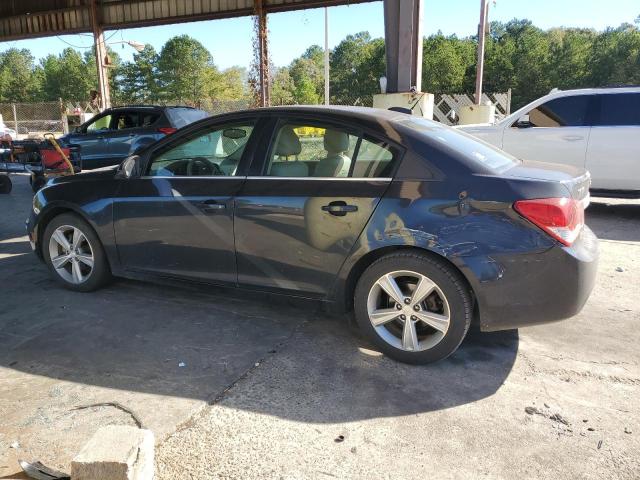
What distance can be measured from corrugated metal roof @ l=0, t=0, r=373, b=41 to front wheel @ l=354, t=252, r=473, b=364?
13297 mm

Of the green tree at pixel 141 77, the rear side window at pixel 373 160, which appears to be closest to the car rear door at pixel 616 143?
the rear side window at pixel 373 160

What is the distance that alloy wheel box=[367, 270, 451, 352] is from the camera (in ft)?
10.7

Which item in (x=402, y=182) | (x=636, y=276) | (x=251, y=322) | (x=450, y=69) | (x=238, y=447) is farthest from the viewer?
(x=450, y=69)

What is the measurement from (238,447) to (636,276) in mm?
4477

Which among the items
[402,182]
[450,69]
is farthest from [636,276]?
[450,69]

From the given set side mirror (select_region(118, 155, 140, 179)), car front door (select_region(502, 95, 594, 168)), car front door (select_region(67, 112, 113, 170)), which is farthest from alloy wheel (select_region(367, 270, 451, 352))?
car front door (select_region(67, 112, 113, 170))

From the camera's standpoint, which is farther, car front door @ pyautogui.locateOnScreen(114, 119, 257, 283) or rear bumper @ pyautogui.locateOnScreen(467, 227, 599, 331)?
car front door @ pyautogui.locateOnScreen(114, 119, 257, 283)

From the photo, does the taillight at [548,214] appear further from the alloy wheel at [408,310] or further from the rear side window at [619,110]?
the rear side window at [619,110]

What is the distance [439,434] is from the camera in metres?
2.69

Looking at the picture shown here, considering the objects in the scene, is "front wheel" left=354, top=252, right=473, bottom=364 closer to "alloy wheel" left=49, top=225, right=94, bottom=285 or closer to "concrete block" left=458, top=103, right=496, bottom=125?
"alloy wheel" left=49, top=225, right=94, bottom=285

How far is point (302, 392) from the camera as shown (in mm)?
3062

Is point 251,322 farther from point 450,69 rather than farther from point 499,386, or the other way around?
point 450,69

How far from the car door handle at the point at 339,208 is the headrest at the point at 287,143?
0.61m

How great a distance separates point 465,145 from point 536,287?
1086 mm
